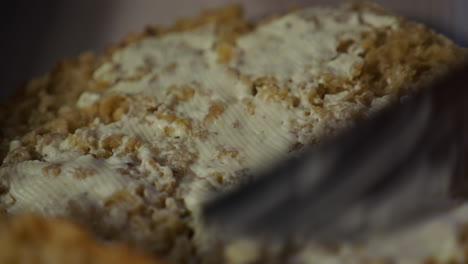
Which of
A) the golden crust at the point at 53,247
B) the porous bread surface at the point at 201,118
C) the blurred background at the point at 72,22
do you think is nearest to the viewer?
the golden crust at the point at 53,247

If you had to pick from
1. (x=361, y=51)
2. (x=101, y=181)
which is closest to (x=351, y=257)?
(x=101, y=181)

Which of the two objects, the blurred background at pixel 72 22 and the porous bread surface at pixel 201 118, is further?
the blurred background at pixel 72 22

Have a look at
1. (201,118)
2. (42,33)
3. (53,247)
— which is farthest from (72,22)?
(53,247)

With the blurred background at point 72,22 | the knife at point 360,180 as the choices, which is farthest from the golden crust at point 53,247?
the blurred background at point 72,22

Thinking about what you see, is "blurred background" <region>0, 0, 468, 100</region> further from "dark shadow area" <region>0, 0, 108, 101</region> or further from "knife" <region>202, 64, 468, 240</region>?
"knife" <region>202, 64, 468, 240</region>

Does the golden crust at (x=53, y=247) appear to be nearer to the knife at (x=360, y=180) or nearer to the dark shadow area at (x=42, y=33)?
the knife at (x=360, y=180)

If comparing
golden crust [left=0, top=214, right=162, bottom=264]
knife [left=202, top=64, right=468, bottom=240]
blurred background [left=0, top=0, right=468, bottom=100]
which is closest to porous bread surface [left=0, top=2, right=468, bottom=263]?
knife [left=202, top=64, right=468, bottom=240]
